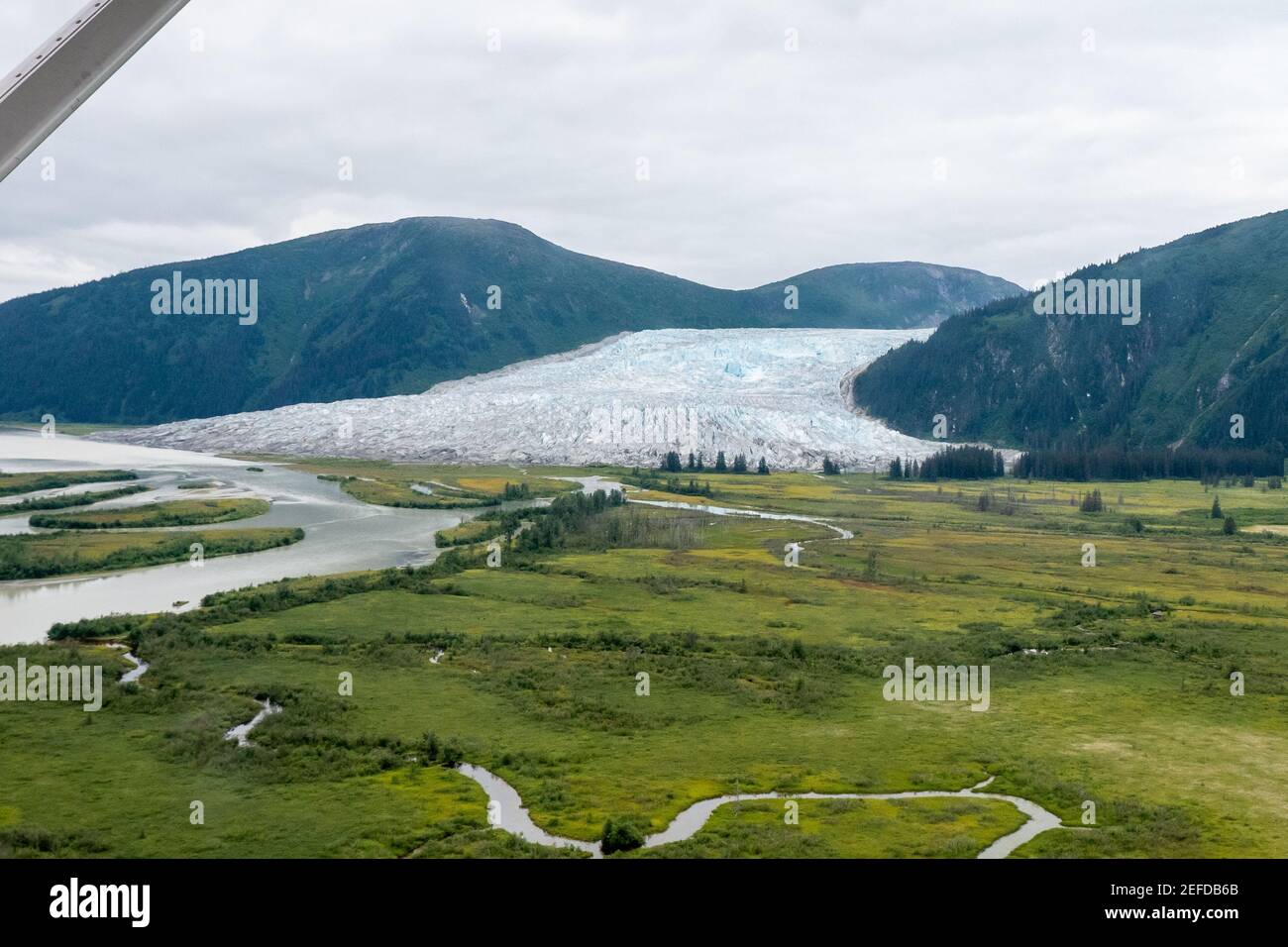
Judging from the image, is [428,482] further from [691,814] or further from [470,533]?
[691,814]

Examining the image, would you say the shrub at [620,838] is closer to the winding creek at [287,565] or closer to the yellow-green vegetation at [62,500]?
the winding creek at [287,565]

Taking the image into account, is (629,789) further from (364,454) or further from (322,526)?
(364,454)

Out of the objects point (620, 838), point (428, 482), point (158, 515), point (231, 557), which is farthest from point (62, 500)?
point (620, 838)

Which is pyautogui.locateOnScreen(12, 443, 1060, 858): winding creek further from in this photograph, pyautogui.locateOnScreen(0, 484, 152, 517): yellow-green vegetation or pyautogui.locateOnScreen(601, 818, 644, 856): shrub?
pyautogui.locateOnScreen(0, 484, 152, 517): yellow-green vegetation

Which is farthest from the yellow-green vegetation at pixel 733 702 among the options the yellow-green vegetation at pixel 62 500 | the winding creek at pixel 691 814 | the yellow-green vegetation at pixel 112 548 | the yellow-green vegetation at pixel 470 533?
the yellow-green vegetation at pixel 62 500

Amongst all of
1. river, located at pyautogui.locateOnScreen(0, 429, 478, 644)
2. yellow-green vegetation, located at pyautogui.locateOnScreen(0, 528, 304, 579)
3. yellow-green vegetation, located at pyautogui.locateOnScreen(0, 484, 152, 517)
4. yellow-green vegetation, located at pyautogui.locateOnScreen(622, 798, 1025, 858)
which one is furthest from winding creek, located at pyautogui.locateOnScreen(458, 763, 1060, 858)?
yellow-green vegetation, located at pyautogui.locateOnScreen(0, 484, 152, 517)
